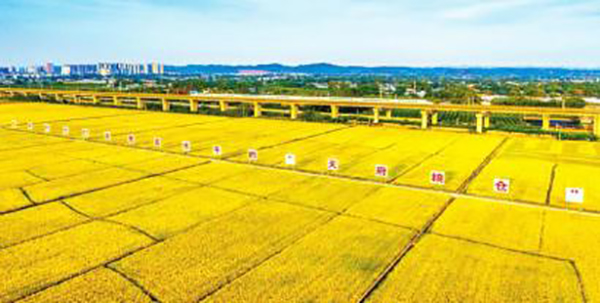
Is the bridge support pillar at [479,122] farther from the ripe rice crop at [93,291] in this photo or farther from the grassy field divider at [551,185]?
the ripe rice crop at [93,291]

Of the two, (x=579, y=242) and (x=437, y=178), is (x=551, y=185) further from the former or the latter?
(x=579, y=242)

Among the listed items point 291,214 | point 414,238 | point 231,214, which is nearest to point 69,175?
point 231,214

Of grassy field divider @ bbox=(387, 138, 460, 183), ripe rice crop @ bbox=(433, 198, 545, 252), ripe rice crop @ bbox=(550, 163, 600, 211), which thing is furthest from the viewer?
grassy field divider @ bbox=(387, 138, 460, 183)

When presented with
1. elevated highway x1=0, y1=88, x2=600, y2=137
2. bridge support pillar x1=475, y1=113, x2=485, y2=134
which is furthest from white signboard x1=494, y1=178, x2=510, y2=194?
bridge support pillar x1=475, y1=113, x2=485, y2=134

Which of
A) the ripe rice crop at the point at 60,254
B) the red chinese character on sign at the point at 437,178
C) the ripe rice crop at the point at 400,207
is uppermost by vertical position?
the red chinese character on sign at the point at 437,178

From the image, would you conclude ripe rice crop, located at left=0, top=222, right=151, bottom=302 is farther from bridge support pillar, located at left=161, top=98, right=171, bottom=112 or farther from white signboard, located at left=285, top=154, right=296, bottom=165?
bridge support pillar, located at left=161, top=98, right=171, bottom=112

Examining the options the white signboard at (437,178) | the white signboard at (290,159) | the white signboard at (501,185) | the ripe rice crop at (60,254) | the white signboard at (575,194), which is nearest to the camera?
the ripe rice crop at (60,254)

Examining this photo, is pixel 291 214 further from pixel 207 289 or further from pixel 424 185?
pixel 424 185

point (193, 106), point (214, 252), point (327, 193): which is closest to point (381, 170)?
point (327, 193)

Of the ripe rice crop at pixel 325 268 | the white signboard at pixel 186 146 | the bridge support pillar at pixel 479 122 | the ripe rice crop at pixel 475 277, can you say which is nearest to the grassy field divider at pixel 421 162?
the bridge support pillar at pixel 479 122
